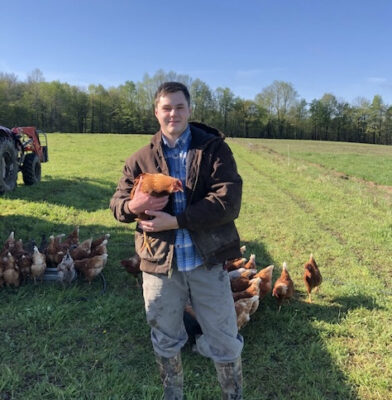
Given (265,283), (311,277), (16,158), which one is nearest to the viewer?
(265,283)

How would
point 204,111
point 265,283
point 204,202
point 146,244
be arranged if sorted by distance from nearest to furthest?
1. point 204,202
2. point 146,244
3. point 265,283
4. point 204,111

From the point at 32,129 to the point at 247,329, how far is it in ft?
33.2

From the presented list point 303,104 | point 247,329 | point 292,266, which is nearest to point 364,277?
point 292,266

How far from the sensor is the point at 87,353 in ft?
9.95

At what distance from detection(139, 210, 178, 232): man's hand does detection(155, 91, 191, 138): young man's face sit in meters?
0.50

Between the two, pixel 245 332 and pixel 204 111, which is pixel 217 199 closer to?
pixel 245 332

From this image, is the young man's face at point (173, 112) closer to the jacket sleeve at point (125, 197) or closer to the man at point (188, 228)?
the man at point (188, 228)

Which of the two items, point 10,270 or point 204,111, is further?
point 204,111

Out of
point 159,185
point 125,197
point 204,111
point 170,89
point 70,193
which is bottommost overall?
point 70,193

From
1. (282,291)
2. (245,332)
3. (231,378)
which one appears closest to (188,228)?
(231,378)

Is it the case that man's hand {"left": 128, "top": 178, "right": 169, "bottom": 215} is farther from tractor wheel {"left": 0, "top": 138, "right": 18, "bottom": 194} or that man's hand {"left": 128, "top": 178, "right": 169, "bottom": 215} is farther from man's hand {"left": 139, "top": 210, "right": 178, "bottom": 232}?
tractor wheel {"left": 0, "top": 138, "right": 18, "bottom": 194}

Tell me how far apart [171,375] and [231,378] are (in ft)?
1.35

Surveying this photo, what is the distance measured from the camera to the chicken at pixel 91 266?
4.13 meters

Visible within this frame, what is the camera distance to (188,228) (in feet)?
6.56
